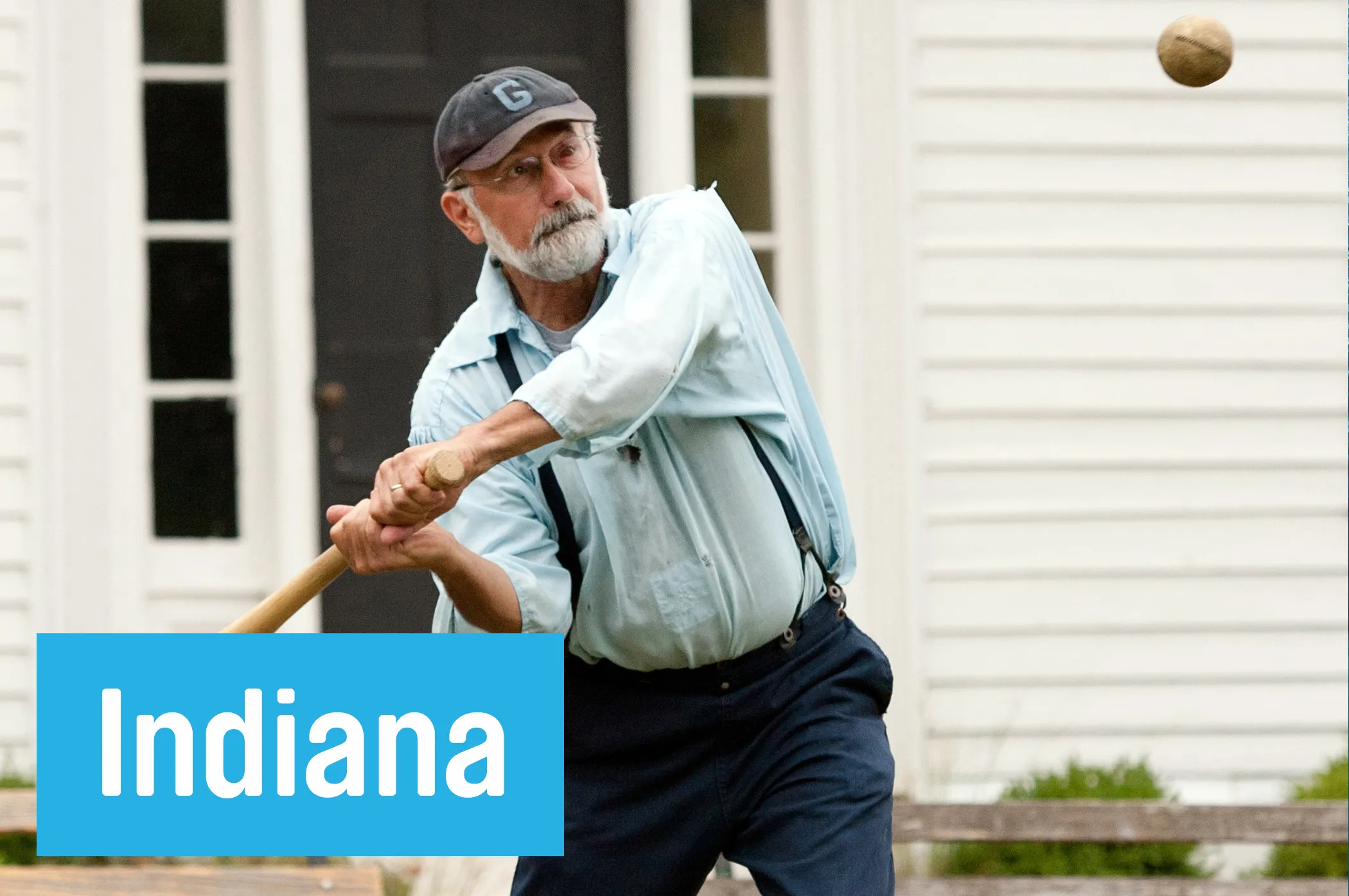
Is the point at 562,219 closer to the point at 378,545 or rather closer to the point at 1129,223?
the point at 378,545

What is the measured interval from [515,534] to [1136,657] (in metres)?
3.73

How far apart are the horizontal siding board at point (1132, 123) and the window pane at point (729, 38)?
0.59 meters

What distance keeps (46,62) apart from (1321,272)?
4173 mm

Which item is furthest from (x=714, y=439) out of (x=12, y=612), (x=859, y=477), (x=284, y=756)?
(x=12, y=612)

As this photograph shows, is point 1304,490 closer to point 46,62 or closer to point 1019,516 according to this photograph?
point 1019,516

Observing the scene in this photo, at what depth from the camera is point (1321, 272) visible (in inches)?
264

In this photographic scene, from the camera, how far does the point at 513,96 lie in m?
3.26

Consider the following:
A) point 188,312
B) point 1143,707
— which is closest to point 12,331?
point 188,312

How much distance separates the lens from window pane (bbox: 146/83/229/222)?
646 cm

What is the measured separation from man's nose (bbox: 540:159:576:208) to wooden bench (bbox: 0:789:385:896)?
1.86 metres

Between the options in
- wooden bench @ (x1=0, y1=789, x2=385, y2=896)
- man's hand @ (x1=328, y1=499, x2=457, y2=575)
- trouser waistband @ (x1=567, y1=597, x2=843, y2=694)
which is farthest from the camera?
wooden bench @ (x1=0, y1=789, x2=385, y2=896)

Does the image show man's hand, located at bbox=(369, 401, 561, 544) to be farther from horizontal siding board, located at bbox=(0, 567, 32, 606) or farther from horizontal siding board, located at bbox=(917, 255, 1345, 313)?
horizontal siding board, located at bbox=(917, 255, 1345, 313)

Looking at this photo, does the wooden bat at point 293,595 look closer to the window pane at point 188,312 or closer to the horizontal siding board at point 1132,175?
the window pane at point 188,312

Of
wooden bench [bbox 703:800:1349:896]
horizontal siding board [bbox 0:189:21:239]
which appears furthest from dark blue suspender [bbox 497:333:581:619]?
horizontal siding board [bbox 0:189:21:239]
